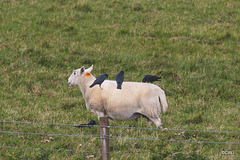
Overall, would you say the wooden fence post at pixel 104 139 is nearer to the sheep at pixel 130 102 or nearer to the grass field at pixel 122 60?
the grass field at pixel 122 60

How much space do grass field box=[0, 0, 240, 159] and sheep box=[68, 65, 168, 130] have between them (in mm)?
377

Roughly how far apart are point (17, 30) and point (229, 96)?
748 cm

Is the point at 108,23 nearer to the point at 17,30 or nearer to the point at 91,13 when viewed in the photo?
the point at 91,13

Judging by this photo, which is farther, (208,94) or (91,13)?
(91,13)

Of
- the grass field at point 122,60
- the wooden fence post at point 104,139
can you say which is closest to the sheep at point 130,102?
the grass field at point 122,60

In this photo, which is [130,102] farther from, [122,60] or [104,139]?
[122,60]

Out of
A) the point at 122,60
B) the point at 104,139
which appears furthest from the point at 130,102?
the point at 122,60

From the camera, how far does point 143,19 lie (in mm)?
14250

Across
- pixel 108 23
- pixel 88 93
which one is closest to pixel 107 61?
pixel 108 23

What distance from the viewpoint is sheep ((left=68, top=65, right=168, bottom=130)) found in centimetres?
639

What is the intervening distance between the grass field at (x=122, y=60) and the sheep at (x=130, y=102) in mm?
377

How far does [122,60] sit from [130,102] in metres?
4.62

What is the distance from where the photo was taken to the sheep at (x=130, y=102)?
639cm

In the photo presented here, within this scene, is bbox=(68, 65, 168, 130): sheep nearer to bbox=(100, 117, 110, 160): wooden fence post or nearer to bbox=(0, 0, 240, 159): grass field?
bbox=(0, 0, 240, 159): grass field
